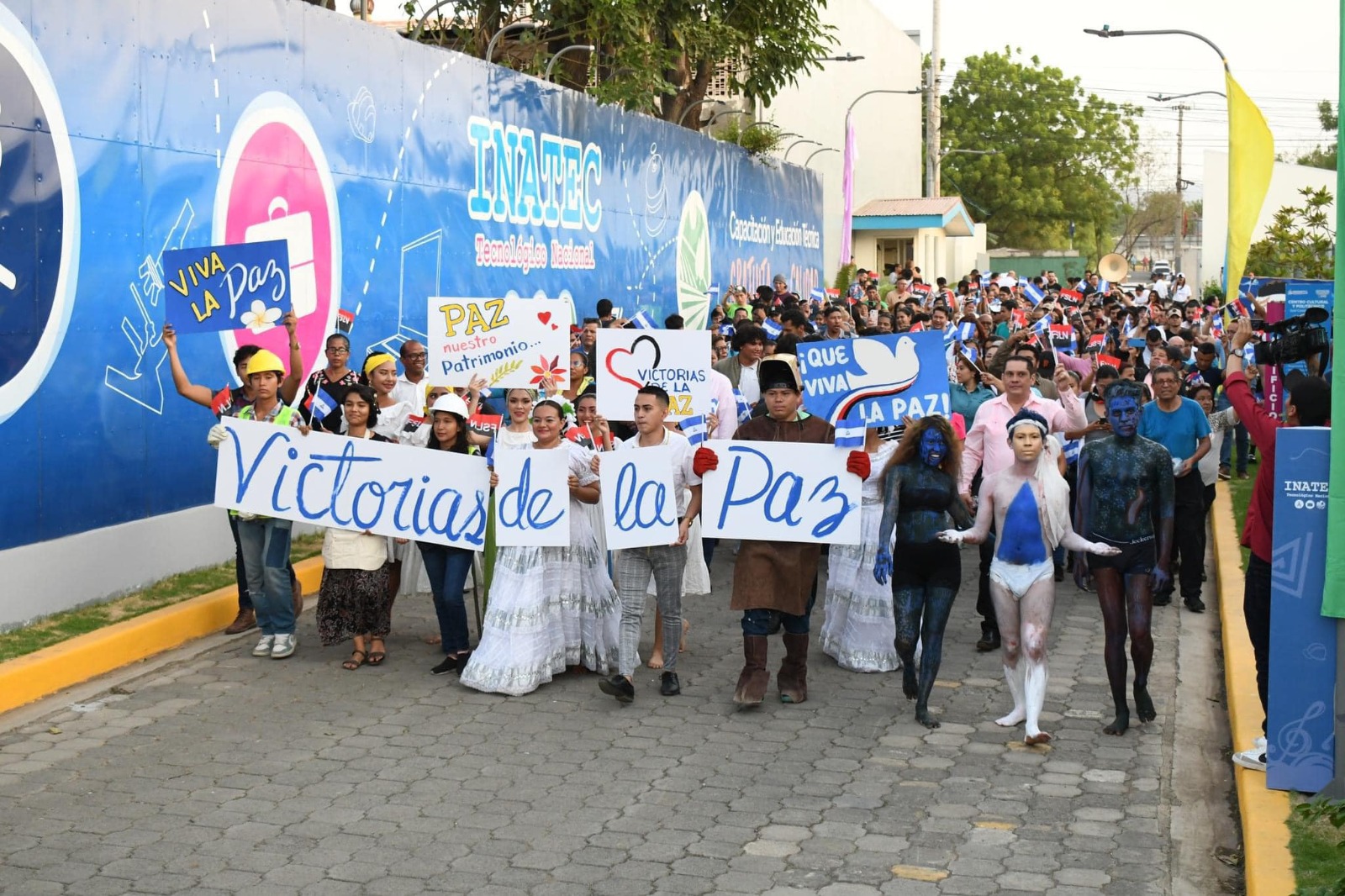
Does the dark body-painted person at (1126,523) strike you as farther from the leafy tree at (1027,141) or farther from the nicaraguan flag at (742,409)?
the leafy tree at (1027,141)

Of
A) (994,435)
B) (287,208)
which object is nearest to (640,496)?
(994,435)

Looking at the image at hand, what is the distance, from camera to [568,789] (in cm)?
725

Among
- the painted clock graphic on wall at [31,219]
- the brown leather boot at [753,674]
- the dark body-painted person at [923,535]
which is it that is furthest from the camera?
the painted clock graphic on wall at [31,219]

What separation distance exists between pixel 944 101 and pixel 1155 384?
256 ft

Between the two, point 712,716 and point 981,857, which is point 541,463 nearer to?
point 712,716

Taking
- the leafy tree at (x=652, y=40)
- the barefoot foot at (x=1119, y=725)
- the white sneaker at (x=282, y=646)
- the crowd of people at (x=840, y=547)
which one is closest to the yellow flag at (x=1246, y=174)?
the crowd of people at (x=840, y=547)

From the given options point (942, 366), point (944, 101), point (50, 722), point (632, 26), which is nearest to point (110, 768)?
point (50, 722)

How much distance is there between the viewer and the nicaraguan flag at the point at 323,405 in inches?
454

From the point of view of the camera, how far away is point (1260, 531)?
7.34m

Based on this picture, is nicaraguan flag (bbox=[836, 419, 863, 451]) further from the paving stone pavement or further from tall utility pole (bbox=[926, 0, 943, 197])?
tall utility pole (bbox=[926, 0, 943, 197])

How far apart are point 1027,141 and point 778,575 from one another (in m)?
80.1

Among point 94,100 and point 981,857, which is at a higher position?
point 94,100

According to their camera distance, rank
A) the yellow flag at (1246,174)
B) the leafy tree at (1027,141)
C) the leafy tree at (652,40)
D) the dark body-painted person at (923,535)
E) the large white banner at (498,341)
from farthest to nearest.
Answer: the leafy tree at (1027,141) → the leafy tree at (652,40) → the yellow flag at (1246,174) → the large white banner at (498,341) → the dark body-painted person at (923,535)

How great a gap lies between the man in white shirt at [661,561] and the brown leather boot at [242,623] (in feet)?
9.42
